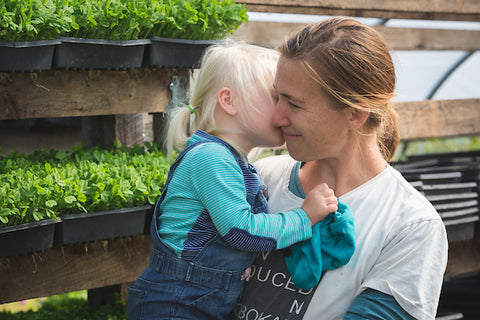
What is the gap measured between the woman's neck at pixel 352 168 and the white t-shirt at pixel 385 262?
3 cm

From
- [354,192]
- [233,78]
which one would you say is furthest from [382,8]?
[354,192]

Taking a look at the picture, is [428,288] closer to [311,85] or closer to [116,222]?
[311,85]

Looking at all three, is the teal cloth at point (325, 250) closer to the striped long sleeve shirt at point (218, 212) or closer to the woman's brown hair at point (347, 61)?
the striped long sleeve shirt at point (218, 212)

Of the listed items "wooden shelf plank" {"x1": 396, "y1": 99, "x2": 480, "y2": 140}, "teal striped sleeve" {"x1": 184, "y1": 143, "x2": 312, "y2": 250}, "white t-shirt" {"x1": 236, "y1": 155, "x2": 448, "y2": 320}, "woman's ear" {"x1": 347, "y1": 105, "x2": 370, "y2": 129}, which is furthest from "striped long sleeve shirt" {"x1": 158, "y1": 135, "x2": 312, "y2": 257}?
"wooden shelf plank" {"x1": 396, "y1": 99, "x2": 480, "y2": 140}

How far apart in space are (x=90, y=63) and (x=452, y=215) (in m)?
1.60

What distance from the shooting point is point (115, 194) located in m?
1.63

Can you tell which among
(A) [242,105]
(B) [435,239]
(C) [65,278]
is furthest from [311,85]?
(C) [65,278]

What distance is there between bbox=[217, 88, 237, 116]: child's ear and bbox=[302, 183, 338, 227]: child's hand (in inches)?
12.5

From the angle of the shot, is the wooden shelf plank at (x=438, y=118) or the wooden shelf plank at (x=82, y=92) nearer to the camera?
the wooden shelf plank at (x=82, y=92)

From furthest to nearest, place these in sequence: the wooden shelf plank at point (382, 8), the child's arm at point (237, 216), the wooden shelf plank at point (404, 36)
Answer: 1. the wooden shelf plank at point (404, 36)
2. the wooden shelf plank at point (382, 8)
3. the child's arm at point (237, 216)

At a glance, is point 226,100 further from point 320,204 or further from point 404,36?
point 404,36

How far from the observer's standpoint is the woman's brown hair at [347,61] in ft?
3.92

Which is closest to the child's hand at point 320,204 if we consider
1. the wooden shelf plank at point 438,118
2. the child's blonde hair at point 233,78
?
the child's blonde hair at point 233,78

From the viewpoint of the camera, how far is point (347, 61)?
1187mm
